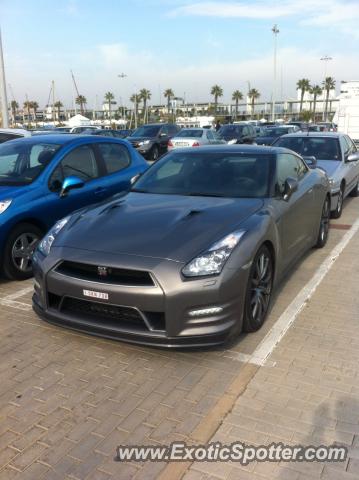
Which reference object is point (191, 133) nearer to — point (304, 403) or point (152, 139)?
point (152, 139)

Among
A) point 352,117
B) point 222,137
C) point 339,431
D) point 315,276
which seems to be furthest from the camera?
point 222,137

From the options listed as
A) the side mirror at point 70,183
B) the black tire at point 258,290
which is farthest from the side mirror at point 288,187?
the side mirror at point 70,183

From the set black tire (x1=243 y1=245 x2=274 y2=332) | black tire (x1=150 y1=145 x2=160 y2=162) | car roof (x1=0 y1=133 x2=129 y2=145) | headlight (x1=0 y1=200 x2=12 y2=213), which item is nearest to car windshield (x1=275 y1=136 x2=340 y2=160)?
car roof (x1=0 y1=133 x2=129 y2=145)

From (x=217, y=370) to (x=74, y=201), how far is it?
129 inches

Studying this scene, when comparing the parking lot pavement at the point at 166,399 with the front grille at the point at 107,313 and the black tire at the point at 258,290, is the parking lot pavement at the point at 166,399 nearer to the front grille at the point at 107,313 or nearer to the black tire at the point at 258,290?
the black tire at the point at 258,290

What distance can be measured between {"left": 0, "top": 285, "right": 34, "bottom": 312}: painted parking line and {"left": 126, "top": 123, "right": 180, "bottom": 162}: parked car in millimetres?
16307

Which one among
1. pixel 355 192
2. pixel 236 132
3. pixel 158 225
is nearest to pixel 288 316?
pixel 158 225

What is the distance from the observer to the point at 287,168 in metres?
5.27

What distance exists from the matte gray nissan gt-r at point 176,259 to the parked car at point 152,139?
16.7m

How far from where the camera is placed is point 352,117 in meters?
21.1

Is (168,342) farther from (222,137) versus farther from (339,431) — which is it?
(222,137)

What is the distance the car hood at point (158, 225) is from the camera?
3537 millimetres

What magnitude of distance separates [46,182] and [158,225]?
238cm

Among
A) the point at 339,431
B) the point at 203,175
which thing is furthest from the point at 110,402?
the point at 203,175
